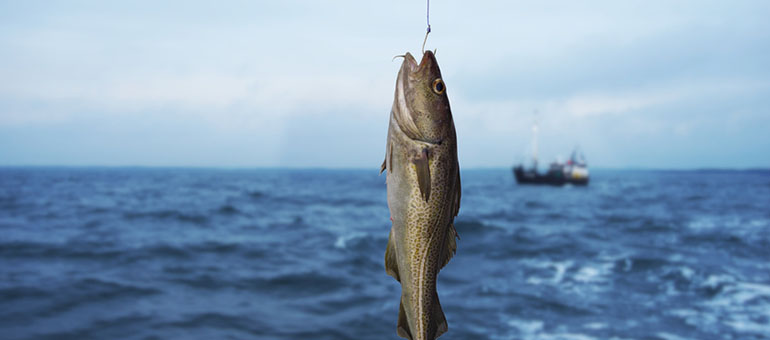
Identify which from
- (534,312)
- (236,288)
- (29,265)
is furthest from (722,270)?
(29,265)

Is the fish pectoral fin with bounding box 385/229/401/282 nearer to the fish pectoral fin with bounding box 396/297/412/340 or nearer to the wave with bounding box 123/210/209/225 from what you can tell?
the fish pectoral fin with bounding box 396/297/412/340

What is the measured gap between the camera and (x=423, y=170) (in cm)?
298

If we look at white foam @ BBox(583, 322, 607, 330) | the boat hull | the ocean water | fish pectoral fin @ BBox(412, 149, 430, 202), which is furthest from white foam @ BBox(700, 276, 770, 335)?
the boat hull

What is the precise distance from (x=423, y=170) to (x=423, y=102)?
16.4 inches

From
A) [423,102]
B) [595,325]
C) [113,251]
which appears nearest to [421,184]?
[423,102]

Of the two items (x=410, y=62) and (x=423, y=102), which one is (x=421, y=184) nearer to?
(x=423, y=102)

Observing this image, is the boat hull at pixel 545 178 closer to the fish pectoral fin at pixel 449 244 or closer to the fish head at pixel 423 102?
the fish pectoral fin at pixel 449 244

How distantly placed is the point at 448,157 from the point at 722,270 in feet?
98.8

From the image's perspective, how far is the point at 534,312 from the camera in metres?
19.6

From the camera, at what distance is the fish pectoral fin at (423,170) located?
2.99 meters

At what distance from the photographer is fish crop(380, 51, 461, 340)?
3041mm

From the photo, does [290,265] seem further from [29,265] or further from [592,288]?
[592,288]

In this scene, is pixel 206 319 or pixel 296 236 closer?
pixel 206 319

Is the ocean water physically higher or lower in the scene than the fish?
lower
